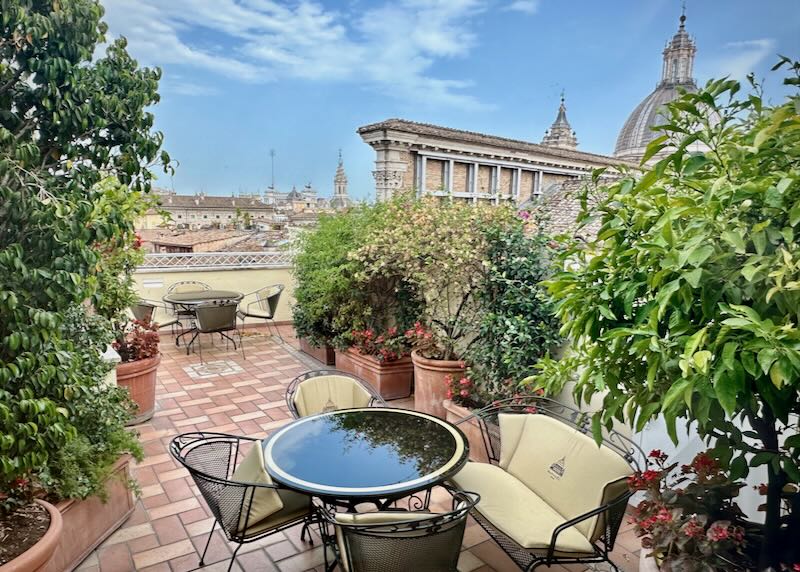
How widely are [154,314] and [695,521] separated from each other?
6.57m

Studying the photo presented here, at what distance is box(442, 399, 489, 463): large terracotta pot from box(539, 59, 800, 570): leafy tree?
6.38ft

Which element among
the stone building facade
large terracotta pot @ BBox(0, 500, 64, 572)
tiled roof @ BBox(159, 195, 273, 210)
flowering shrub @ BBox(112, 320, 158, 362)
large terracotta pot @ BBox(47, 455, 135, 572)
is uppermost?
the stone building facade

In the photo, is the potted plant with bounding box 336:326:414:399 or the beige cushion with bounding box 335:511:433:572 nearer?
the beige cushion with bounding box 335:511:433:572

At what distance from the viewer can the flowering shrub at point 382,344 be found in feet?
15.8

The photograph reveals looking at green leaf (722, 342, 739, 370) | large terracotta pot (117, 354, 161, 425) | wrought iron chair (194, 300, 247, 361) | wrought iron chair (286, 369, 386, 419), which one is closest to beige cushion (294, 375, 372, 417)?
wrought iron chair (286, 369, 386, 419)

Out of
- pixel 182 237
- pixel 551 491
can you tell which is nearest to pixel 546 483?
pixel 551 491

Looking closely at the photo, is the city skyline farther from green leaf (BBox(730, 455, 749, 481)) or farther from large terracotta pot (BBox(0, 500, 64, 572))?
large terracotta pot (BBox(0, 500, 64, 572))

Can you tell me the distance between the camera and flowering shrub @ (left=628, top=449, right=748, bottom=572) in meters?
1.60

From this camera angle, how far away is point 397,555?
180 centimetres

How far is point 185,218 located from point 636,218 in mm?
13356

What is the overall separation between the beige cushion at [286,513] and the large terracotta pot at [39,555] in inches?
29.3

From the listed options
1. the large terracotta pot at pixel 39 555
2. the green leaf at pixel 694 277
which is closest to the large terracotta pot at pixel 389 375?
the large terracotta pot at pixel 39 555

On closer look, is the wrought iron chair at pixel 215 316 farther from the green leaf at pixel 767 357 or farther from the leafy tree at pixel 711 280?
the green leaf at pixel 767 357

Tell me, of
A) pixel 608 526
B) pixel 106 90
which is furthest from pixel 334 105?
pixel 608 526
